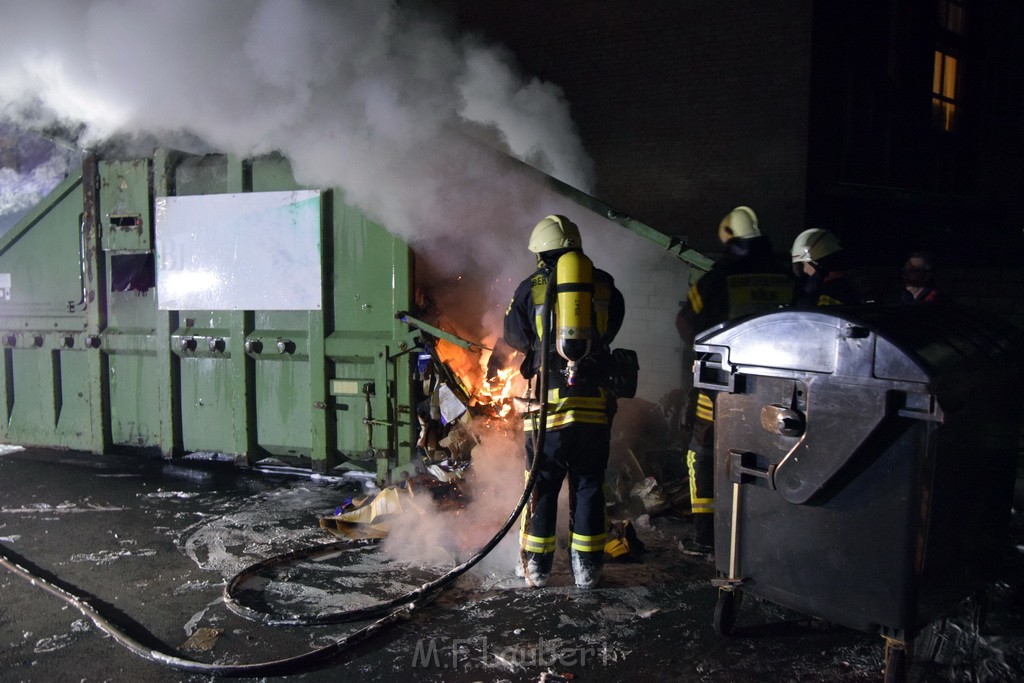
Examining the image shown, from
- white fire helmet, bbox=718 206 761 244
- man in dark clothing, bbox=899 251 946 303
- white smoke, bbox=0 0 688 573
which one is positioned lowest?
man in dark clothing, bbox=899 251 946 303

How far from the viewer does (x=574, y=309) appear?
3.79 m

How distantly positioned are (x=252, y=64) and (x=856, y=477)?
188 inches

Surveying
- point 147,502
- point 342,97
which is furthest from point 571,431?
point 147,502

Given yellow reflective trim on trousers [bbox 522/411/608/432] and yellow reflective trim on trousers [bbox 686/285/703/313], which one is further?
yellow reflective trim on trousers [bbox 686/285/703/313]

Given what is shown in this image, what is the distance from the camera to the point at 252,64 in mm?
5398

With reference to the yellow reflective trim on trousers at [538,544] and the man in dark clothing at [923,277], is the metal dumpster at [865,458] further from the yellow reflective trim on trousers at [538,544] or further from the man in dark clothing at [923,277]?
the man in dark clothing at [923,277]

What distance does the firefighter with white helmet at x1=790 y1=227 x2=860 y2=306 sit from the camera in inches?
177

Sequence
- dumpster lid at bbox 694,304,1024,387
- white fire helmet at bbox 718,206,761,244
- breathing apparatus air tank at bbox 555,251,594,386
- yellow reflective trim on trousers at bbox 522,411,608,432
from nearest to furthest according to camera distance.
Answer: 1. dumpster lid at bbox 694,304,1024,387
2. breathing apparatus air tank at bbox 555,251,594,386
3. yellow reflective trim on trousers at bbox 522,411,608,432
4. white fire helmet at bbox 718,206,761,244

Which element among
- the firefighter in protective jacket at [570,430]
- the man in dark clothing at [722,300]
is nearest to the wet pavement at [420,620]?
the firefighter in protective jacket at [570,430]

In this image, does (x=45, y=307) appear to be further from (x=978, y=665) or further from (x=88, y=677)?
(x=978, y=665)

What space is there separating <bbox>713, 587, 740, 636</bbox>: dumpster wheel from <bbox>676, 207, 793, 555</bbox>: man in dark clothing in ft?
3.06

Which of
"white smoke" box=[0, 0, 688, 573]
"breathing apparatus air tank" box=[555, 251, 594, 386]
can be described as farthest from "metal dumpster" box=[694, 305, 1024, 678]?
"white smoke" box=[0, 0, 688, 573]

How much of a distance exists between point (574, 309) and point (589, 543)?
4.11 feet

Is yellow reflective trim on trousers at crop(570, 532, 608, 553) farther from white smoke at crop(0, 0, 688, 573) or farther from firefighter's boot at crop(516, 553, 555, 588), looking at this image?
white smoke at crop(0, 0, 688, 573)
